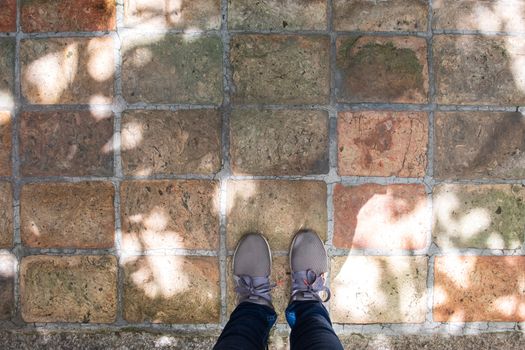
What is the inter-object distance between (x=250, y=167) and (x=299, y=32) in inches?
26.0

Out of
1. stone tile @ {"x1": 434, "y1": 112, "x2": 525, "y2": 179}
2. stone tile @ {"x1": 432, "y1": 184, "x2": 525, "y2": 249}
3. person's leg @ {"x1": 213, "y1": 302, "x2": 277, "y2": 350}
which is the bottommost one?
person's leg @ {"x1": 213, "y1": 302, "x2": 277, "y2": 350}

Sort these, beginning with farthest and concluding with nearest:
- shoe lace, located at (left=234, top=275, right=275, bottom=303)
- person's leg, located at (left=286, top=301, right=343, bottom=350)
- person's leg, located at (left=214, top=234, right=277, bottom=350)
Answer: shoe lace, located at (left=234, top=275, right=275, bottom=303)
person's leg, located at (left=214, top=234, right=277, bottom=350)
person's leg, located at (left=286, top=301, right=343, bottom=350)

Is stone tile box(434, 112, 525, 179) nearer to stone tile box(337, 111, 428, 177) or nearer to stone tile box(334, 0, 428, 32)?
stone tile box(337, 111, 428, 177)

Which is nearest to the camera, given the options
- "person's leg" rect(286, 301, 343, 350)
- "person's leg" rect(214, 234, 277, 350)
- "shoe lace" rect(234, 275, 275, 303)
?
"person's leg" rect(286, 301, 343, 350)

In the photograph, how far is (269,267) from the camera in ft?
6.45

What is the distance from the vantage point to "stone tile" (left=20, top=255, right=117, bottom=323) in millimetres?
1987

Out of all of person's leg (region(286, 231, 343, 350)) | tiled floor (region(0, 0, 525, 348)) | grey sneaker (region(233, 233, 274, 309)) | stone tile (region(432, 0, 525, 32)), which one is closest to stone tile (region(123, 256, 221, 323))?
tiled floor (region(0, 0, 525, 348))

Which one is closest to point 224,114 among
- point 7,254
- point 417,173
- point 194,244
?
point 194,244

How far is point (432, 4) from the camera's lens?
6.36 feet

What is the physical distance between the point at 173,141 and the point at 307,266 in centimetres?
84

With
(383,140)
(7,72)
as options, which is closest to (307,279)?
(383,140)

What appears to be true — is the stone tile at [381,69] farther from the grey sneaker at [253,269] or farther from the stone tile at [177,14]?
the grey sneaker at [253,269]

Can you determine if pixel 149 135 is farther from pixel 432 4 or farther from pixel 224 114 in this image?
pixel 432 4

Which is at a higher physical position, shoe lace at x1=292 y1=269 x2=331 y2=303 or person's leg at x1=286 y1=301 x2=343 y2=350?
shoe lace at x1=292 y1=269 x2=331 y2=303
